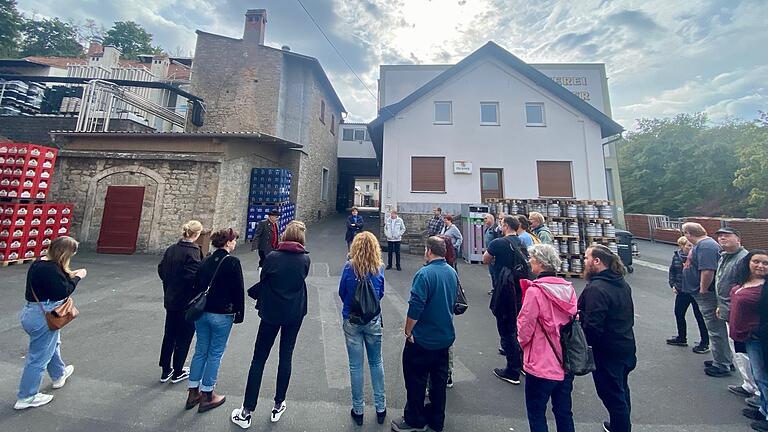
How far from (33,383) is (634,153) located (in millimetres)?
38377

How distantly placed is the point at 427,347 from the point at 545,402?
1.02m

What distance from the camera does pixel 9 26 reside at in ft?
71.1

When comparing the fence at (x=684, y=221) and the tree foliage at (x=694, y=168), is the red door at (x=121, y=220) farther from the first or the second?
the tree foliage at (x=694, y=168)

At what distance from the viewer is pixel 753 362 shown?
2.89 metres

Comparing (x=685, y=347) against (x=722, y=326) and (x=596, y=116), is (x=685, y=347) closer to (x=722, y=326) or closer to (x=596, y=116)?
(x=722, y=326)

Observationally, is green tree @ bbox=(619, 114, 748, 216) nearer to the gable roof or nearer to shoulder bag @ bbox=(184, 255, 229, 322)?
the gable roof

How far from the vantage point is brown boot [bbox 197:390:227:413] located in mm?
2734

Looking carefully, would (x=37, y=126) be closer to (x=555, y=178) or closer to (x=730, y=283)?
(x=730, y=283)

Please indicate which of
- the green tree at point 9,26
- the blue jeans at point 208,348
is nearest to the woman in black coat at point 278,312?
the blue jeans at point 208,348

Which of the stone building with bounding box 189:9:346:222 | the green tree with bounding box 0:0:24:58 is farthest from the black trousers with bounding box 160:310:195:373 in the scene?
the green tree with bounding box 0:0:24:58

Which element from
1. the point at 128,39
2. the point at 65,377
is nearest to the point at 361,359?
the point at 65,377

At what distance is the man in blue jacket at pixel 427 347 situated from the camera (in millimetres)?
2525

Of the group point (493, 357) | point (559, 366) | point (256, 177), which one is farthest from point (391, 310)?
point (256, 177)

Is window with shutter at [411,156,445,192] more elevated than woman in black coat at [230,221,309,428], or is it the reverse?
window with shutter at [411,156,445,192]
